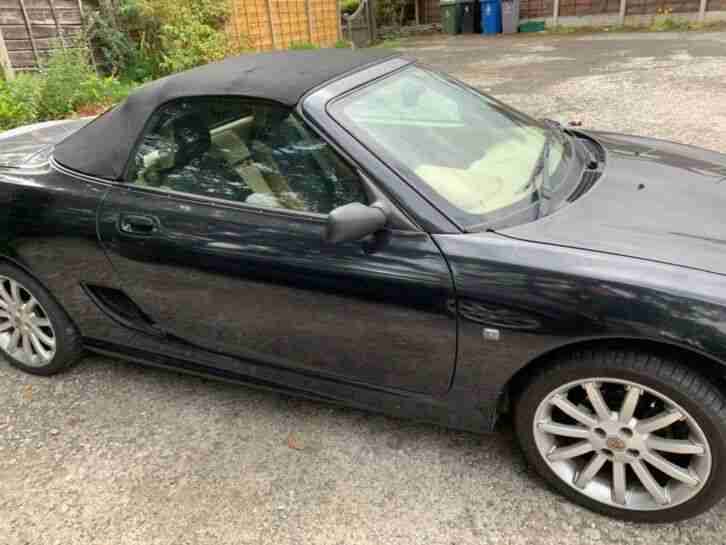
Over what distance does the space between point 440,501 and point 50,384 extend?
80.9 inches

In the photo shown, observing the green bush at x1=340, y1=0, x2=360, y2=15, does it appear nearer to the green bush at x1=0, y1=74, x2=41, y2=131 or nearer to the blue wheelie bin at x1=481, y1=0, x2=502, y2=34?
the blue wheelie bin at x1=481, y1=0, x2=502, y2=34

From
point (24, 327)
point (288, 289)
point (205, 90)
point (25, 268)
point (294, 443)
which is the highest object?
point (205, 90)

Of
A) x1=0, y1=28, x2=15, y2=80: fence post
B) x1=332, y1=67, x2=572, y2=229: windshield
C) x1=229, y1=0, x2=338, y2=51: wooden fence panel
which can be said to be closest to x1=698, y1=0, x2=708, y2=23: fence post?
x1=229, y1=0, x2=338, y2=51: wooden fence panel

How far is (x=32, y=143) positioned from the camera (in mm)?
3275

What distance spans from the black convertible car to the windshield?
0.04 ft

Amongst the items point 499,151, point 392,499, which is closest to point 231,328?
point 392,499

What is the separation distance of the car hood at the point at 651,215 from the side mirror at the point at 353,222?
447 mm

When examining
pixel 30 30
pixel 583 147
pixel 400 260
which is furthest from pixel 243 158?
pixel 30 30

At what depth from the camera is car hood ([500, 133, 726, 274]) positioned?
1947mm

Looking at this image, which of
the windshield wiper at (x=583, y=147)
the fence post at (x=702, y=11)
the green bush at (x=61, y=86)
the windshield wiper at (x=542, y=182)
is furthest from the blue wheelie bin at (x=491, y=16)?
the windshield wiper at (x=542, y=182)

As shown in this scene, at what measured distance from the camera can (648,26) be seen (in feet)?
48.7

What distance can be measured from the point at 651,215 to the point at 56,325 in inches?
105

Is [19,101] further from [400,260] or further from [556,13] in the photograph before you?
[556,13]

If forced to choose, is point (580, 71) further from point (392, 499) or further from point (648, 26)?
point (392, 499)
